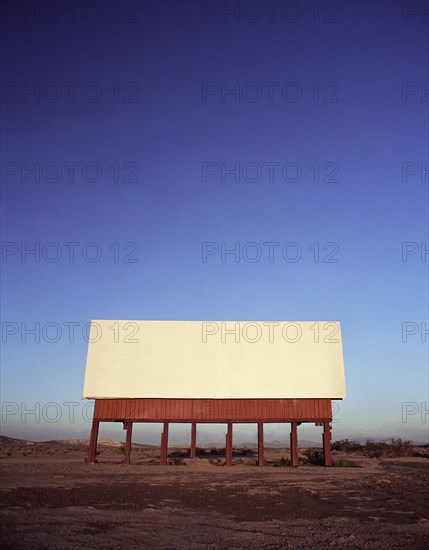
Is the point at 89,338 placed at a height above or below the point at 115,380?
above

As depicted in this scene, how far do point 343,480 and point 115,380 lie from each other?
13.3 m

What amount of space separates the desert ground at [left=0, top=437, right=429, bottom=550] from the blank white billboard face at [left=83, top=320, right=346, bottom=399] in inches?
224

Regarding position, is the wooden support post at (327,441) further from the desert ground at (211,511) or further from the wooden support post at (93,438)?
the wooden support post at (93,438)

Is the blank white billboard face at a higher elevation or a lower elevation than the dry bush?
higher

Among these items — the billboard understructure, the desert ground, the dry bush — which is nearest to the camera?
the desert ground

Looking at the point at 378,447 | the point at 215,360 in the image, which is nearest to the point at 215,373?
the point at 215,360

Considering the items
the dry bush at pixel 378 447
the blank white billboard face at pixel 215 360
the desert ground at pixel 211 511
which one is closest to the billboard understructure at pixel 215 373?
the blank white billboard face at pixel 215 360

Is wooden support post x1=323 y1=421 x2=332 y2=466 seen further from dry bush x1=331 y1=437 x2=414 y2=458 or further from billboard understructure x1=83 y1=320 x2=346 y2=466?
dry bush x1=331 y1=437 x2=414 y2=458

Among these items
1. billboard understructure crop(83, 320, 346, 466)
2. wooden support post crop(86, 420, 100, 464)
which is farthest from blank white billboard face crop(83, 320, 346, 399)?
wooden support post crop(86, 420, 100, 464)

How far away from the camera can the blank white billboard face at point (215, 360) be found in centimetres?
2759

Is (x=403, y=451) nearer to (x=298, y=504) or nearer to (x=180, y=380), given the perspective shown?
(x=180, y=380)

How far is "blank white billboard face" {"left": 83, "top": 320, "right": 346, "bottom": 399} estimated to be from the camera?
90.5ft

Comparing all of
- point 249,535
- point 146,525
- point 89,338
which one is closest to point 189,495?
point 146,525

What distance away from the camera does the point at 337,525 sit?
11516 mm
